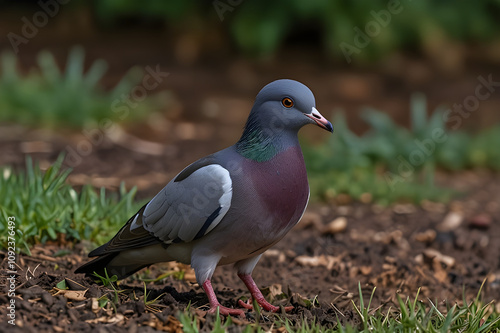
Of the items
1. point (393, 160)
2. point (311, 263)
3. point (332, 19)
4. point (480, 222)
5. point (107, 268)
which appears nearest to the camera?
point (107, 268)

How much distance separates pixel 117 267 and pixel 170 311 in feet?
1.99

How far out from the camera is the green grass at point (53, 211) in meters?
4.02

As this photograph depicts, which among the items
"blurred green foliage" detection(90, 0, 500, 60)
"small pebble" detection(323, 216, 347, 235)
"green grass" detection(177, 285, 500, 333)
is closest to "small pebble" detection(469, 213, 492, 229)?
"small pebble" detection(323, 216, 347, 235)

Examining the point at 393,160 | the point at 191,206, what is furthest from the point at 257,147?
the point at 393,160

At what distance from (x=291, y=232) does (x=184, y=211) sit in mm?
2150

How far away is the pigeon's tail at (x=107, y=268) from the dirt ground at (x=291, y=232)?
2.6 inches

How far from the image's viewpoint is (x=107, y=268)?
3646mm

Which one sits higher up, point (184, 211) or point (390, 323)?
point (184, 211)

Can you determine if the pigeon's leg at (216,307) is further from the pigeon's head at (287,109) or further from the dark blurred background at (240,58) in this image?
the dark blurred background at (240,58)

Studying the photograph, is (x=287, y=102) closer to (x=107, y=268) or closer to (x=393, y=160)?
(x=107, y=268)

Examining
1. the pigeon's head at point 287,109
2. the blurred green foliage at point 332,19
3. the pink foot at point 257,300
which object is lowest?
the pink foot at point 257,300

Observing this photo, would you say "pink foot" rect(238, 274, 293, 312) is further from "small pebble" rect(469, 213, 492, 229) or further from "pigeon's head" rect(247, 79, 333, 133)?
"small pebble" rect(469, 213, 492, 229)

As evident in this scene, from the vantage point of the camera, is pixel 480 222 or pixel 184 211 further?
pixel 480 222

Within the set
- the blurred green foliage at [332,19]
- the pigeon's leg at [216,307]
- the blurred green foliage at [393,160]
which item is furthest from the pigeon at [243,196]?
the blurred green foliage at [332,19]
